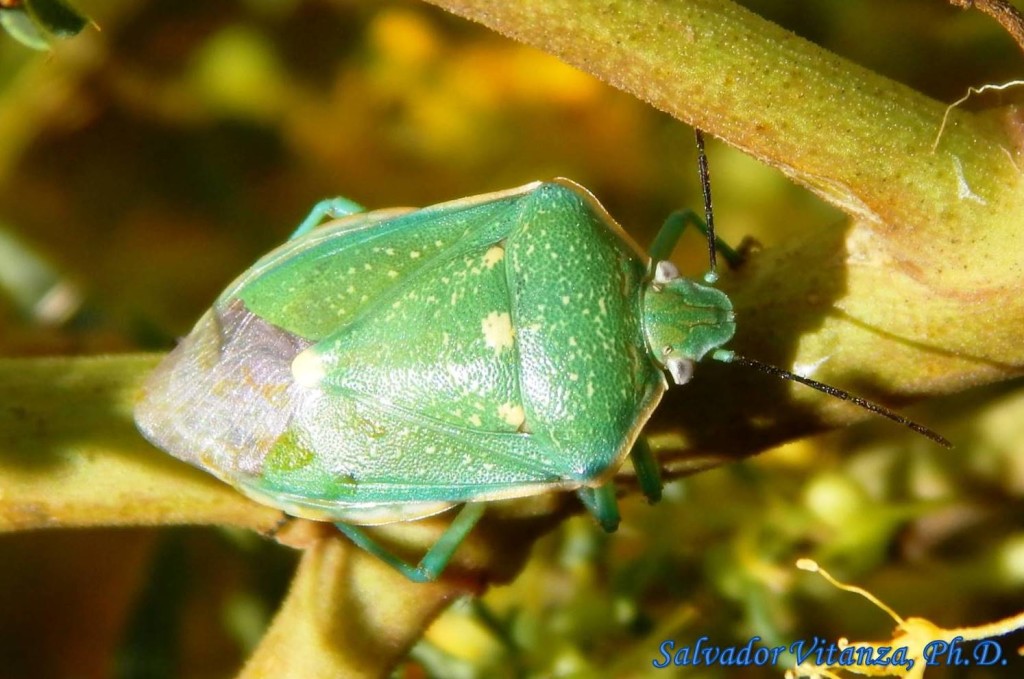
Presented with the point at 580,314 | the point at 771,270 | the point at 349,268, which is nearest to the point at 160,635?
the point at 349,268

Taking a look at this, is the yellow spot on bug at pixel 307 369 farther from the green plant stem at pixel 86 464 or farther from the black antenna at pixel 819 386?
the black antenna at pixel 819 386

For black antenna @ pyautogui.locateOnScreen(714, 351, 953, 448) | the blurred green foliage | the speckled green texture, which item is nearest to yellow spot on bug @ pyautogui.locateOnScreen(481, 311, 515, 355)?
the speckled green texture

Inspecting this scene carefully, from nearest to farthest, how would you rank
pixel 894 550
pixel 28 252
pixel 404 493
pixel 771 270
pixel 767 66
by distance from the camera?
pixel 767 66, pixel 771 270, pixel 404 493, pixel 894 550, pixel 28 252

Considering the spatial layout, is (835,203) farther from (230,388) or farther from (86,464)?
(86,464)

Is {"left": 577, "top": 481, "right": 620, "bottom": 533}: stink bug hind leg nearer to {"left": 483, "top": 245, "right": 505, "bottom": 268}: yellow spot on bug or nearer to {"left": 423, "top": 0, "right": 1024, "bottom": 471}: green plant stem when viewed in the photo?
{"left": 423, "top": 0, "right": 1024, "bottom": 471}: green plant stem

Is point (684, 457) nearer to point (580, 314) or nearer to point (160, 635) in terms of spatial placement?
point (580, 314)

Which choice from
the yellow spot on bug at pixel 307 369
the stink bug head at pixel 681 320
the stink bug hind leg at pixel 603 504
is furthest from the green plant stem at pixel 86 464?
the stink bug head at pixel 681 320
